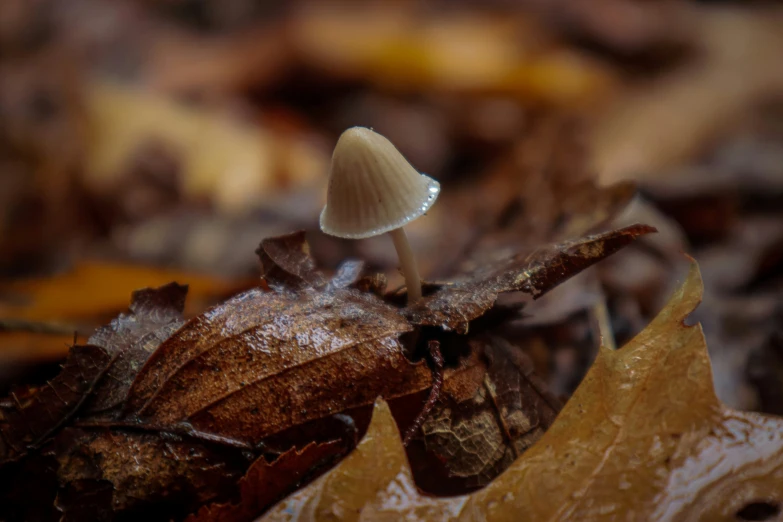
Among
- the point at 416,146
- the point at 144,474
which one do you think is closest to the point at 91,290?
the point at 144,474

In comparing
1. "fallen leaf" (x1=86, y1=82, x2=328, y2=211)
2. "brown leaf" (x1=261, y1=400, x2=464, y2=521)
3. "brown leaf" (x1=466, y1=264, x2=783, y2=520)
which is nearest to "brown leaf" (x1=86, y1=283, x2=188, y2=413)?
"brown leaf" (x1=261, y1=400, x2=464, y2=521)

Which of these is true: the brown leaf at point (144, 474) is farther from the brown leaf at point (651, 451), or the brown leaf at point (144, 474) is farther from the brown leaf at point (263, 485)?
the brown leaf at point (651, 451)

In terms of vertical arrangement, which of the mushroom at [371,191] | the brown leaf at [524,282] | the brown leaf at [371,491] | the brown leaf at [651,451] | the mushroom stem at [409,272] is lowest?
the brown leaf at [651,451]

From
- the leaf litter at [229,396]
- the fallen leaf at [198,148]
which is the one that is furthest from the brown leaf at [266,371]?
the fallen leaf at [198,148]

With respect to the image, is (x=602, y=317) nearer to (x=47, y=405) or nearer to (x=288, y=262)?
(x=288, y=262)

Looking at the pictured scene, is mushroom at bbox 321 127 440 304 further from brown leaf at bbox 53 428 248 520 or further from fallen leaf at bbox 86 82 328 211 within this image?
fallen leaf at bbox 86 82 328 211

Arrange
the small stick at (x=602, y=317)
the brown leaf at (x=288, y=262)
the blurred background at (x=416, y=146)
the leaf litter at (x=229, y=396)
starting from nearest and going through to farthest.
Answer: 1. the leaf litter at (x=229, y=396)
2. the brown leaf at (x=288, y=262)
3. the small stick at (x=602, y=317)
4. the blurred background at (x=416, y=146)

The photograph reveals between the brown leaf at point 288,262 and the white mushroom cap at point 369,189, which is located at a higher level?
the white mushroom cap at point 369,189
